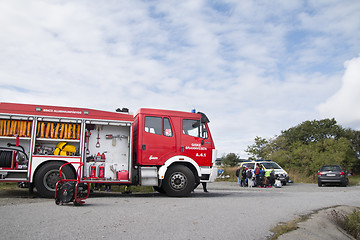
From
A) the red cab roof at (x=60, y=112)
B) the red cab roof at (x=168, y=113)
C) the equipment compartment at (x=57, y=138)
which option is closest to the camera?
the red cab roof at (x=60, y=112)

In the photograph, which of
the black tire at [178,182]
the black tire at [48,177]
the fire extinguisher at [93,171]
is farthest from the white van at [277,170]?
the black tire at [48,177]

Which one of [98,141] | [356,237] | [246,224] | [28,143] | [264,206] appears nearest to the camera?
[246,224]

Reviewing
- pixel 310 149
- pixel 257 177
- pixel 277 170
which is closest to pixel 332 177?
pixel 277 170

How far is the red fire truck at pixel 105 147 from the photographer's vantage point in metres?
9.66

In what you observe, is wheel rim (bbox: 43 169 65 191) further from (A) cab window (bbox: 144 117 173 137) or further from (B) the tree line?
(B) the tree line

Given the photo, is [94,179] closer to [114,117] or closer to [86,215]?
[114,117]

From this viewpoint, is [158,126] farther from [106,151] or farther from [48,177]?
[48,177]

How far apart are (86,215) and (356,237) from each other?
6101mm

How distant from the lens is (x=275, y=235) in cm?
570

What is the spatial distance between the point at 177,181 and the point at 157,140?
1.51m

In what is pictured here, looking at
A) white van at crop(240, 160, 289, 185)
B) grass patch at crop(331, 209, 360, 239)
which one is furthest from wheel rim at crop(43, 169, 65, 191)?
white van at crop(240, 160, 289, 185)

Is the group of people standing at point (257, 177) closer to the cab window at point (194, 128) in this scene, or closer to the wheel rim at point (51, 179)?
the cab window at point (194, 128)

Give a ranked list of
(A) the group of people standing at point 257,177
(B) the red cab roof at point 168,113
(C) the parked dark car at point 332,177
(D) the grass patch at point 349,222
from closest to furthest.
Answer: (D) the grass patch at point 349,222
(B) the red cab roof at point 168,113
(A) the group of people standing at point 257,177
(C) the parked dark car at point 332,177

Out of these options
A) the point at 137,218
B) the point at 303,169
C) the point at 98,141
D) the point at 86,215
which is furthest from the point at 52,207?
the point at 303,169
